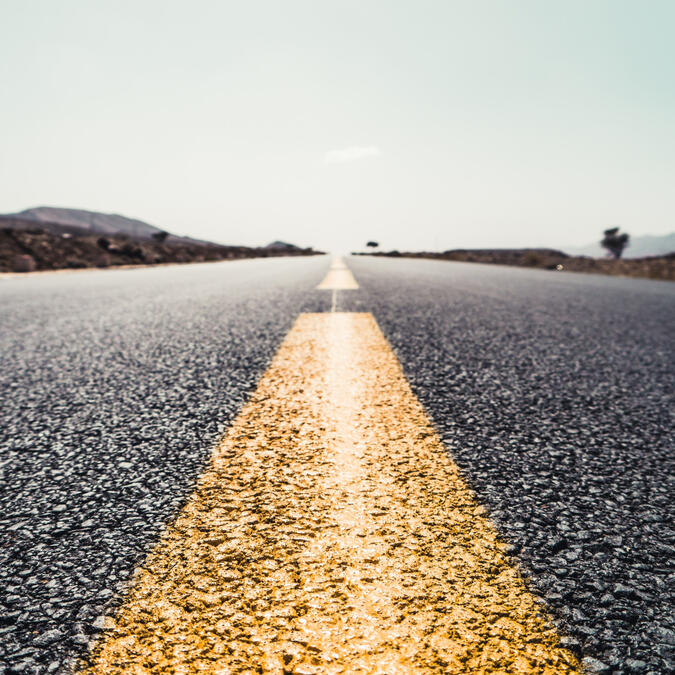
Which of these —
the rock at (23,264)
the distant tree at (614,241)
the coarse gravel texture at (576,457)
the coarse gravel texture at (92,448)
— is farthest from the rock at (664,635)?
the distant tree at (614,241)

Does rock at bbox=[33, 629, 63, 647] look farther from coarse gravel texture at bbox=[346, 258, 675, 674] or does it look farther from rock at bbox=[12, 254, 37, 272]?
rock at bbox=[12, 254, 37, 272]

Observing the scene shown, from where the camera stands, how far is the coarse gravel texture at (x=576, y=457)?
91cm

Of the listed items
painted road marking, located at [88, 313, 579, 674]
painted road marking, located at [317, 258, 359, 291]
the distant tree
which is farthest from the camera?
the distant tree

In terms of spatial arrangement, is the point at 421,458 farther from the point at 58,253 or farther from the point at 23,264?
the point at 58,253

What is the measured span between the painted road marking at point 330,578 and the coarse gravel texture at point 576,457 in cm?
8

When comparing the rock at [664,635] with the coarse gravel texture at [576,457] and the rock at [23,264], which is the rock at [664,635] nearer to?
the coarse gravel texture at [576,457]

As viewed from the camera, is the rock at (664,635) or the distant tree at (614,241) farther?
→ the distant tree at (614,241)

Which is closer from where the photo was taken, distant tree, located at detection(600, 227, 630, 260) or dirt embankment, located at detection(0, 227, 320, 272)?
dirt embankment, located at detection(0, 227, 320, 272)

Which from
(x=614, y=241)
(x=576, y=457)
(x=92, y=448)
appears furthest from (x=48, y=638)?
(x=614, y=241)

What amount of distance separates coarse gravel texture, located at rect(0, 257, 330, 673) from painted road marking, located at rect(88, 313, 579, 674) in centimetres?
8

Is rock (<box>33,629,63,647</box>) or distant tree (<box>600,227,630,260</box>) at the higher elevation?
distant tree (<box>600,227,630,260</box>)

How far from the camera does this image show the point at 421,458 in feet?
5.03

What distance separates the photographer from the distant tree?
95.0 meters

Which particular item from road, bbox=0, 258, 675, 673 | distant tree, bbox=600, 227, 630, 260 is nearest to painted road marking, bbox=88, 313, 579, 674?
road, bbox=0, 258, 675, 673
